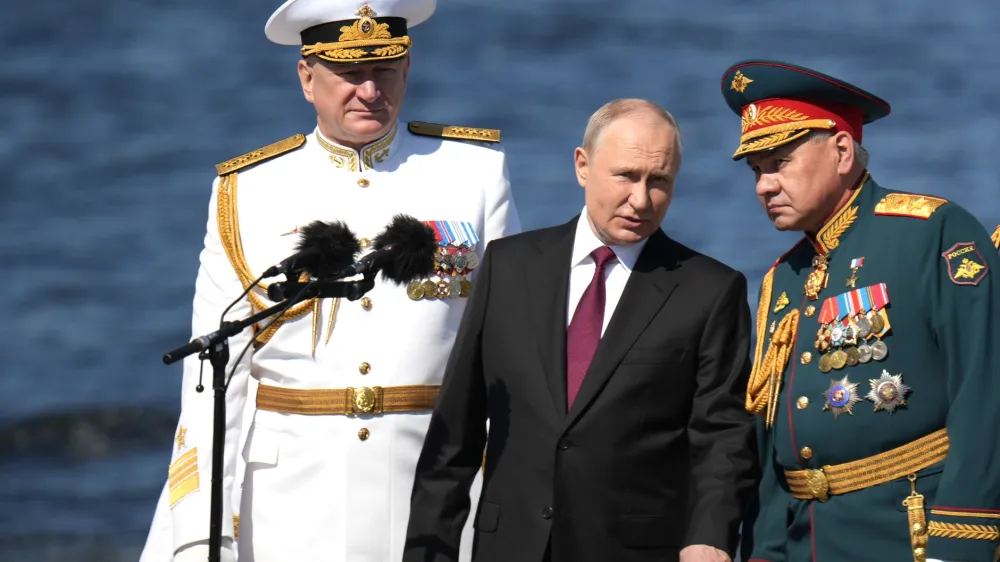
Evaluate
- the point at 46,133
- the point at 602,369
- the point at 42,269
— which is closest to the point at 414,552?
the point at 602,369

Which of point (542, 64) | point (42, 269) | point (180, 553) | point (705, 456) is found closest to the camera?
point (705, 456)

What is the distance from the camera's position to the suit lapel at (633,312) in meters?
3.55

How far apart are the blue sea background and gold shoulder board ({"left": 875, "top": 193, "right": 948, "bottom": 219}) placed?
13.3ft

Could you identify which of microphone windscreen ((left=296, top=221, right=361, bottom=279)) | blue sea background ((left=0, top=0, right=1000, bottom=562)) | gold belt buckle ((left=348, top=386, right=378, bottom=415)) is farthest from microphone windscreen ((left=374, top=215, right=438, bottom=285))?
blue sea background ((left=0, top=0, right=1000, bottom=562))

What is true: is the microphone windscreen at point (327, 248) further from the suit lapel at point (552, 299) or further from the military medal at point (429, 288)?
the military medal at point (429, 288)

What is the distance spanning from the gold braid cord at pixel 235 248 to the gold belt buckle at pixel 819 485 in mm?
1196

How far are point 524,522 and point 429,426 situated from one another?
0.32 meters

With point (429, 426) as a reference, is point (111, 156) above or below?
above

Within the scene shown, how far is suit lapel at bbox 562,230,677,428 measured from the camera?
11.7 feet

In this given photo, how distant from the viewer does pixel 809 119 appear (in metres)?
3.65

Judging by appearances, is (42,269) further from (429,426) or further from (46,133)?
(429,426)

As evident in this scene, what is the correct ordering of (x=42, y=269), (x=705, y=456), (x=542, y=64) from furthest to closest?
(x=542, y=64), (x=42, y=269), (x=705, y=456)

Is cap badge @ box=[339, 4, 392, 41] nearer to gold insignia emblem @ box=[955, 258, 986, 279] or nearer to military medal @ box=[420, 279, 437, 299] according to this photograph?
military medal @ box=[420, 279, 437, 299]

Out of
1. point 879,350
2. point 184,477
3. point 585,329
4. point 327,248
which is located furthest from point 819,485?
point 184,477
